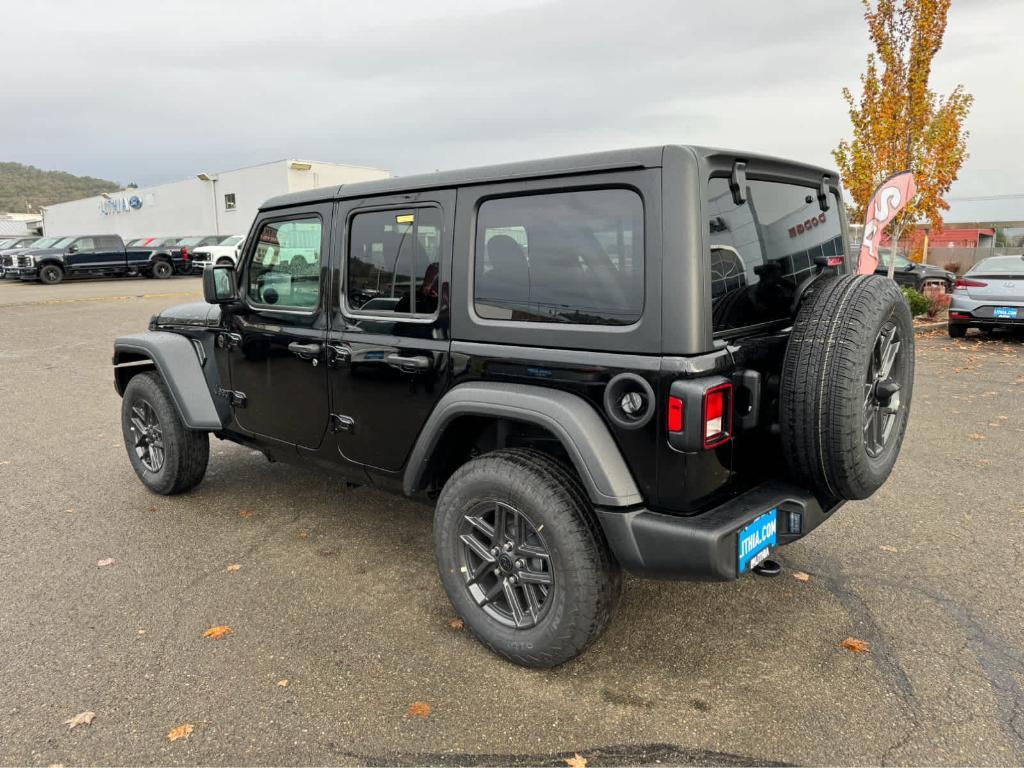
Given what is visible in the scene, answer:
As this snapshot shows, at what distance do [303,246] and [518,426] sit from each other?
160cm

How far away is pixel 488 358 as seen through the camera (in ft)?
9.45

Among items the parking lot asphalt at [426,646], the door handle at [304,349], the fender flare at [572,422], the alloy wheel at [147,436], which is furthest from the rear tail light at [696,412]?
the alloy wheel at [147,436]

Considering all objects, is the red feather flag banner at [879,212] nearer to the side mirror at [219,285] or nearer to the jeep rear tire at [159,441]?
the side mirror at [219,285]

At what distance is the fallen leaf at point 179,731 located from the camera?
8.13 feet

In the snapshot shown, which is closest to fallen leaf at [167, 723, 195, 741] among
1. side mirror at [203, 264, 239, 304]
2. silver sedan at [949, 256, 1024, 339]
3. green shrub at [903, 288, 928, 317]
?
side mirror at [203, 264, 239, 304]

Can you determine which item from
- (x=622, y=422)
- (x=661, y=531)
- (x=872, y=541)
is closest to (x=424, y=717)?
(x=661, y=531)

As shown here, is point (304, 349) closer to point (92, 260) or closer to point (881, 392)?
point (881, 392)

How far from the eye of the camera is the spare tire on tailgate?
8.26 ft

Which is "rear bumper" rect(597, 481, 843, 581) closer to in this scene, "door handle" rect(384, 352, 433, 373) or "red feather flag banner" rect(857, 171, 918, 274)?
"door handle" rect(384, 352, 433, 373)

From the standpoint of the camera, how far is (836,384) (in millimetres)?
2508

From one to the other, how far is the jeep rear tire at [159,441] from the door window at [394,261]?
5.85ft

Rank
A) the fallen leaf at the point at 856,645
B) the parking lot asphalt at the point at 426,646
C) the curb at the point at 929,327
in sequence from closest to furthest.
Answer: the parking lot asphalt at the point at 426,646 → the fallen leaf at the point at 856,645 → the curb at the point at 929,327

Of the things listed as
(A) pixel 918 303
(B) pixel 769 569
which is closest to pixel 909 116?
(A) pixel 918 303

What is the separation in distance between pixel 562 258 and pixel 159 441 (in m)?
3.28
